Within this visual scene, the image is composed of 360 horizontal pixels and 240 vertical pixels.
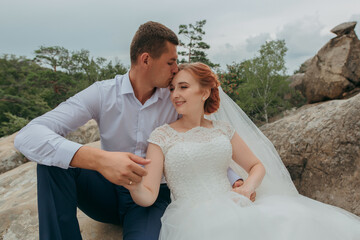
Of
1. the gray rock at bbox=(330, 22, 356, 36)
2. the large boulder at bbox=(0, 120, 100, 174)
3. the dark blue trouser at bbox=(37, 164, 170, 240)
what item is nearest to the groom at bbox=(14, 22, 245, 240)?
the dark blue trouser at bbox=(37, 164, 170, 240)

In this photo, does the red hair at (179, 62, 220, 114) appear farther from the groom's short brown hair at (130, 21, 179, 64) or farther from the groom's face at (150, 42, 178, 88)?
the groom's short brown hair at (130, 21, 179, 64)

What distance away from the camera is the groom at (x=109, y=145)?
1.90 m

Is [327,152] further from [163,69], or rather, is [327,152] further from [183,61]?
[183,61]

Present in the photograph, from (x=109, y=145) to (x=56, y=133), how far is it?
2.16 feet

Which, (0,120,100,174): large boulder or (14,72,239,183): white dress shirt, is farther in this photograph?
(0,120,100,174): large boulder

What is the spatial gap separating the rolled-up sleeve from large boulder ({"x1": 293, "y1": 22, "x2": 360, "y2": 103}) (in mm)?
13402

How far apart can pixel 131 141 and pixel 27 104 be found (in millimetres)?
17369

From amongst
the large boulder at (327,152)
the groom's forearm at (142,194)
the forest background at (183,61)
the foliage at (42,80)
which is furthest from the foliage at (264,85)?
the groom's forearm at (142,194)

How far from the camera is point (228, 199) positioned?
2088 millimetres

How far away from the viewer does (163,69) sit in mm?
2633

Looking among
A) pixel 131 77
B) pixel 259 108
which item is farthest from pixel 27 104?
pixel 131 77

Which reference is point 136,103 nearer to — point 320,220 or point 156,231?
point 156,231

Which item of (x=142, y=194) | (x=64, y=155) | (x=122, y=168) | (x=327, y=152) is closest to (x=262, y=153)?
(x=327, y=152)

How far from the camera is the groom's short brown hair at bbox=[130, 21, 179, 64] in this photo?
105 inches
